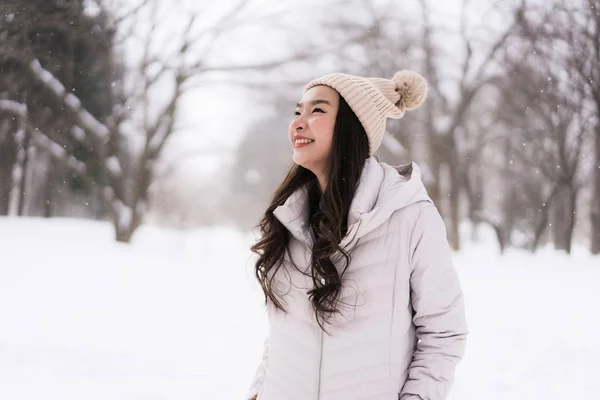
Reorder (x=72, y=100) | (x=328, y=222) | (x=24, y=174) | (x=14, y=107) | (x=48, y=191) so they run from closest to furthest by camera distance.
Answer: (x=328, y=222) → (x=14, y=107) → (x=72, y=100) → (x=24, y=174) → (x=48, y=191)

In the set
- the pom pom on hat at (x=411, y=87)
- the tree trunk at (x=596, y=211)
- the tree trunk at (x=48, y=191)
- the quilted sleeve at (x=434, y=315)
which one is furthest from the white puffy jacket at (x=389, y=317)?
the tree trunk at (x=48, y=191)

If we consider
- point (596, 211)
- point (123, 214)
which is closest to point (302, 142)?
point (123, 214)

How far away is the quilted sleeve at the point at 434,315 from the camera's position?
1136 millimetres

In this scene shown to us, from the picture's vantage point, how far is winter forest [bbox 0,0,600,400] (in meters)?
4.06

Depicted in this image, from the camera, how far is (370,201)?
124 cm

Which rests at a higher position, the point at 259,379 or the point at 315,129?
the point at 315,129

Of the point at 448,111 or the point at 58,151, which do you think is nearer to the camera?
the point at 58,151

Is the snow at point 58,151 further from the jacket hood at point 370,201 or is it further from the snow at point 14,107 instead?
the jacket hood at point 370,201

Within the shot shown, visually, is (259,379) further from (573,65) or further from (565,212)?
(565,212)

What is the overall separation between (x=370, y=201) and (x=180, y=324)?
4.32 m

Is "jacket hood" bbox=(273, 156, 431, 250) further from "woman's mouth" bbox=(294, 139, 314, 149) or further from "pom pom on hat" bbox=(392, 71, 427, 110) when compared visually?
"pom pom on hat" bbox=(392, 71, 427, 110)

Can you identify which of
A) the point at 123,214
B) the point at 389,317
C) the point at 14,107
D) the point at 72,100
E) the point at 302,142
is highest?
the point at 72,100

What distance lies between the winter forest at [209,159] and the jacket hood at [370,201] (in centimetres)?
168

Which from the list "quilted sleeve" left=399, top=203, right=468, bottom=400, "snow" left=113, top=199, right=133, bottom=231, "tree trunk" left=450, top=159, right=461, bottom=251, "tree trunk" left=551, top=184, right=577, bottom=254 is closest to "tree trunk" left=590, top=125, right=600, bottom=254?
"tree trunk" left=551, top=184, right=577, bottom=254
